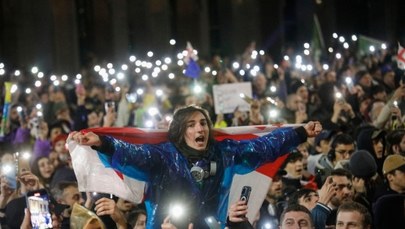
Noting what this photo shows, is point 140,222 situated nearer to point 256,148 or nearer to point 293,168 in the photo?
point 256,148

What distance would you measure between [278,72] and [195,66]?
5.09ft

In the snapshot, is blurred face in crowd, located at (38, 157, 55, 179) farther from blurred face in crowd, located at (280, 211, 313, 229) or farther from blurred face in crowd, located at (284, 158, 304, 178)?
blurred face in crowd, located at (280, 211, 313, 229)

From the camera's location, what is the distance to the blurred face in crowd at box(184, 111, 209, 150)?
6.65 m

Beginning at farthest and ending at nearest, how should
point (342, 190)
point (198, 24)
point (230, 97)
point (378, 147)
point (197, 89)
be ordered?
point (198, 24)
point (197, 89)
point (230, 97)
point (378, 147)
point (342, 190)

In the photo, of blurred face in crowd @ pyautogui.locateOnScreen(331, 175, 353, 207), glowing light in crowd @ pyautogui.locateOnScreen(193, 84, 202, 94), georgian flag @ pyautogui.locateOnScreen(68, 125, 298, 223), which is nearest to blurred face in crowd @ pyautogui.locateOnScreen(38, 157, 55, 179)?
georgian flag @ pyautogui.locateOnScreen(68, 125, 298, 223)

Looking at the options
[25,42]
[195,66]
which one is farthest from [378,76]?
[25,42]

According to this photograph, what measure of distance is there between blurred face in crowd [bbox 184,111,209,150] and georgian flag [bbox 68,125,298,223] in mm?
453

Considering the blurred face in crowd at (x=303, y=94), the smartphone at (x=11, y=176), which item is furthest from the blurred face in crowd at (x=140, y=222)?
the blurred face in crowd at (x=303, y=94)

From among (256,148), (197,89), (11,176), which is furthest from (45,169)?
(197,89)

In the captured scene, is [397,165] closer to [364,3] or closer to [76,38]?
[76,38]

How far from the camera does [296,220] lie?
6.55 meters

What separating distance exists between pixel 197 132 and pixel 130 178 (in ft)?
1.92

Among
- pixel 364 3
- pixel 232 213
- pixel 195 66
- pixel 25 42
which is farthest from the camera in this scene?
pixel 364 3

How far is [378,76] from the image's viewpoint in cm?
1681
